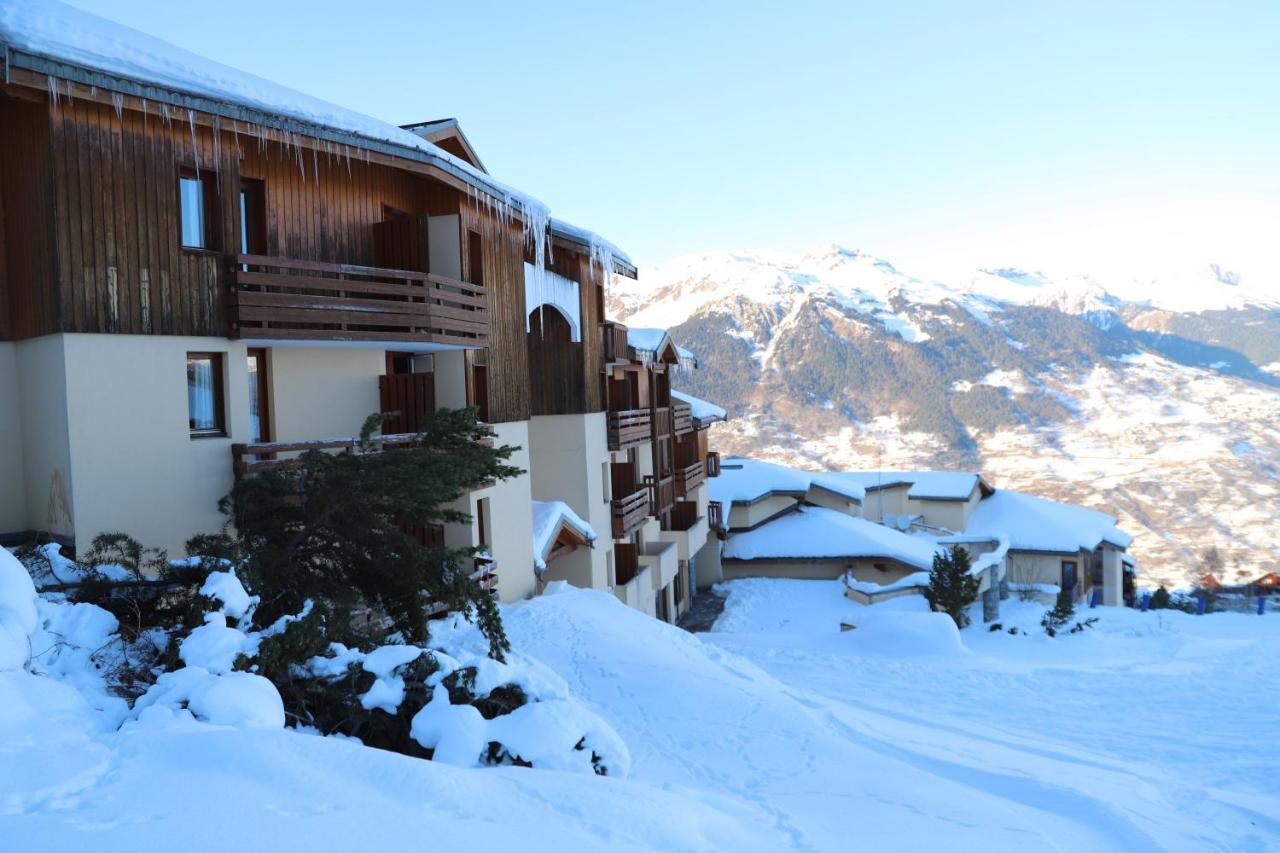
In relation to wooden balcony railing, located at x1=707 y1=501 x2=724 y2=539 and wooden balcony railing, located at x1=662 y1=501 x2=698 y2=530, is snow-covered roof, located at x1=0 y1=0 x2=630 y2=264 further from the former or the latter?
wooden balcony railing, located at x1=707 y1=501 x2=724 y2=539

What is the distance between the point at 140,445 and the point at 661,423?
20028 mm

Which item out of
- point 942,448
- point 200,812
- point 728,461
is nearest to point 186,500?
point 200,812

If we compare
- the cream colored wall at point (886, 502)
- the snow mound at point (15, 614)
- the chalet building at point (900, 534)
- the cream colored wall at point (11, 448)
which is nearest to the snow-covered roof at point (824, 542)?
the chalet building at point (900, 534)

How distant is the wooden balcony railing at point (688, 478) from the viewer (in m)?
31.3

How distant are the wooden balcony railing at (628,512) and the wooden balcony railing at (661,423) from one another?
2496 mm

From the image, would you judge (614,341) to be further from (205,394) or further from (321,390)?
(205,394)

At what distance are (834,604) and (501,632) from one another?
86.2ft

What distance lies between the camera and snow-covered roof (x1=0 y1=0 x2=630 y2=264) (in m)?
9.70

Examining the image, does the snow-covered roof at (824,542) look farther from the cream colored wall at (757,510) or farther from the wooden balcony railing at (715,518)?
the wooden balcony railing at (715,518)

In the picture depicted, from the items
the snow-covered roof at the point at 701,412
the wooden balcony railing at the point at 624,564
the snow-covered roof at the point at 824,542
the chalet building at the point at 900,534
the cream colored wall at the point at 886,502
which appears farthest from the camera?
the cream colored wall at the point at 886,502

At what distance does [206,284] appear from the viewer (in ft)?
38.6

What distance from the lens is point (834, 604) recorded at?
1352 inches

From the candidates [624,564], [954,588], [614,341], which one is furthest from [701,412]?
[954,588]

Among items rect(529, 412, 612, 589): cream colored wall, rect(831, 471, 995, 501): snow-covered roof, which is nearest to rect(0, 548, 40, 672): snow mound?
rect(529, 412, 612, 589): cream colored wall
